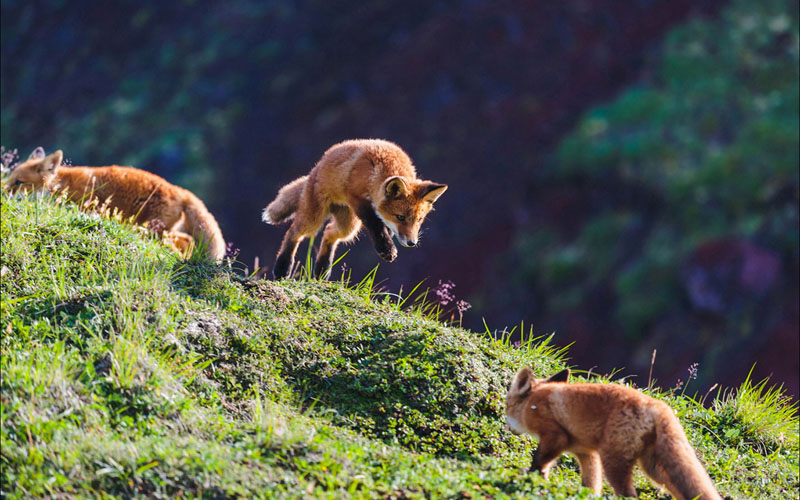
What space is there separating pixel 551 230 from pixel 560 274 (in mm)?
1968

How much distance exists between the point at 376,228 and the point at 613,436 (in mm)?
3537

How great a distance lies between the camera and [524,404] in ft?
17.4

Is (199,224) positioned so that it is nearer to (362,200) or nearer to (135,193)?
(135,193)

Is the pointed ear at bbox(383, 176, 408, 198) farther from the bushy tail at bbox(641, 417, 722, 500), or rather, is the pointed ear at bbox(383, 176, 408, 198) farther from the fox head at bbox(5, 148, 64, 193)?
the fox head at bbox(5, 148, 64, 193)

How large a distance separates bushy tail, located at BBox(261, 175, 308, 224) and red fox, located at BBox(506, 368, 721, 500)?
4.12m

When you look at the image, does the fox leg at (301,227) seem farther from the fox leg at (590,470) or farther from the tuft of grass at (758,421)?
the tuft of grass at (758,421)

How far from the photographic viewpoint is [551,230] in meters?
22.0

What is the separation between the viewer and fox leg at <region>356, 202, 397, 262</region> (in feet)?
25.5

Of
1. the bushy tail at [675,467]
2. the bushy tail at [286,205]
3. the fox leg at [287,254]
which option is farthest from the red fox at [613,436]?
the bushy tail at [286,205]

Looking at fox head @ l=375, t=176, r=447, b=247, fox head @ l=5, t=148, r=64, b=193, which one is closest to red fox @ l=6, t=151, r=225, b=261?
fox head @ l=5, t=148, r=64, b=193

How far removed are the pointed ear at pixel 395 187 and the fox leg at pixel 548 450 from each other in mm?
3187

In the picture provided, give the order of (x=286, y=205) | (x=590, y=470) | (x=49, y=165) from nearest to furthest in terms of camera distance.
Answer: (x=590, y=470) < (x=286, y=205) < (x=49, y=165)

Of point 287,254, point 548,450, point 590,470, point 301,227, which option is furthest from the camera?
point 287,254

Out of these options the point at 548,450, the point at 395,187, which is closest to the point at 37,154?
the point at 395,187
